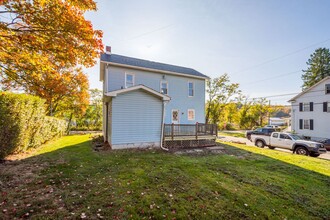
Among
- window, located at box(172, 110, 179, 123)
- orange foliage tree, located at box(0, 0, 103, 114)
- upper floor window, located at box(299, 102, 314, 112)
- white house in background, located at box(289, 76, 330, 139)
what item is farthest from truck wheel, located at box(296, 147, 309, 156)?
upper floor window, located at box(299, 102, 314, 112)

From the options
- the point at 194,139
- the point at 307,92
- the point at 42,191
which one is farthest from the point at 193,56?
the point at 307,92

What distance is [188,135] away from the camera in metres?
9.93

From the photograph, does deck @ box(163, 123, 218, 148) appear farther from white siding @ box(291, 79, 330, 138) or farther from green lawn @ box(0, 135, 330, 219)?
white siding @ box(291, 79, 330, 138)

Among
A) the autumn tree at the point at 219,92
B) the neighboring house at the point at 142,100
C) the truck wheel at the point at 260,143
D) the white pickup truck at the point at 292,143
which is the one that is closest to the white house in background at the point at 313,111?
the autumn tree at the point at 219,92

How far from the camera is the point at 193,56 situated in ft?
43.6

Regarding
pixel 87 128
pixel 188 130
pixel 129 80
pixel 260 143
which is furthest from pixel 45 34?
pixel 87 128

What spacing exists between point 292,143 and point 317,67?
32.7 m

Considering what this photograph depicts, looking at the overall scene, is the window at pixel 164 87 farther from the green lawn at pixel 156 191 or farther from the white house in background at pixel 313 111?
the white house in background at pixel 313 111

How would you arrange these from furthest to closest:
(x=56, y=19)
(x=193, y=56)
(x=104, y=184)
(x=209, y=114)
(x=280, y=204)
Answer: (x=209, y=114) → (x=193, y=56) → (x=56, y=19) → (x=104, y=184) → (x=280, y=204)

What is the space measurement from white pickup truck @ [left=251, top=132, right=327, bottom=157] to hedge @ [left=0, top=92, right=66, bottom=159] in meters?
16.0

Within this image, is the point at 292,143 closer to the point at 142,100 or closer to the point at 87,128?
the point at 142,100

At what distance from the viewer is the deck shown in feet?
31.2

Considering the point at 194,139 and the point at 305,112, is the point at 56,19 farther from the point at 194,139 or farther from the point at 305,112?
the point at 305,112

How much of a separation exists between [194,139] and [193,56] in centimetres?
753
